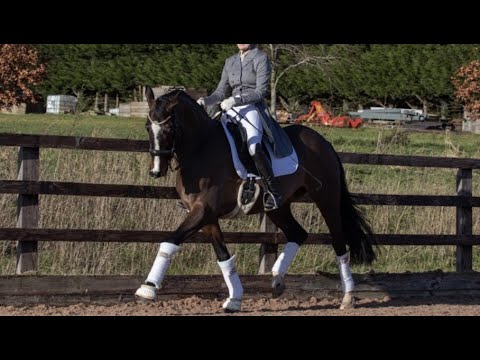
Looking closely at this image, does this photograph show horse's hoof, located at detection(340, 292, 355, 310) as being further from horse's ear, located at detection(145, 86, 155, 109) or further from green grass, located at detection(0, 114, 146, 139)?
green grass, located at detection(0, 114, 146, 139)

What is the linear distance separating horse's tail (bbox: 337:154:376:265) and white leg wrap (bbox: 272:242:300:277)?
0.81 meters

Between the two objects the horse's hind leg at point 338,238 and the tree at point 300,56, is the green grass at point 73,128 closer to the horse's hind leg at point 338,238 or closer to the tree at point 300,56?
the tree at point 300,56

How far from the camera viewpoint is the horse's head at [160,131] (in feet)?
24.5

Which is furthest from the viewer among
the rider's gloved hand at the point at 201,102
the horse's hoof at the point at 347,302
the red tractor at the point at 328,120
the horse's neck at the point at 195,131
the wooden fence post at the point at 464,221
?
the red tractor at the point at 328,120

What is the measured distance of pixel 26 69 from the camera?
111 ft

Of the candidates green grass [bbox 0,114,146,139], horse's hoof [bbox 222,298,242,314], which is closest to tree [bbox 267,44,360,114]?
green grass [bbox 0,114,146,139]

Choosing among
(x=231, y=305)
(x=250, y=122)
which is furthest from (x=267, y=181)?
(x=231, y=305)

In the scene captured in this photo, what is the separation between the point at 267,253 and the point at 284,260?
85 cm

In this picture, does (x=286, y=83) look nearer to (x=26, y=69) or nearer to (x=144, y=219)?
(x=26, y=69)

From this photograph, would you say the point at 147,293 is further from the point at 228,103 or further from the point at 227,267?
the point at 228,103

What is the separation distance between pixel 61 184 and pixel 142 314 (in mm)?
1515

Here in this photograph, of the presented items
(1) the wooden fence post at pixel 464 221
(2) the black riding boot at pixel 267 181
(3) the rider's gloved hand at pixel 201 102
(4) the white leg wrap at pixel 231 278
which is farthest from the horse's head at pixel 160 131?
(1) the wooden fence post at pixel 464 221

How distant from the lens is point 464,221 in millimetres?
10633

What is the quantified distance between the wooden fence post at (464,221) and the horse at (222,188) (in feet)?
5.35
